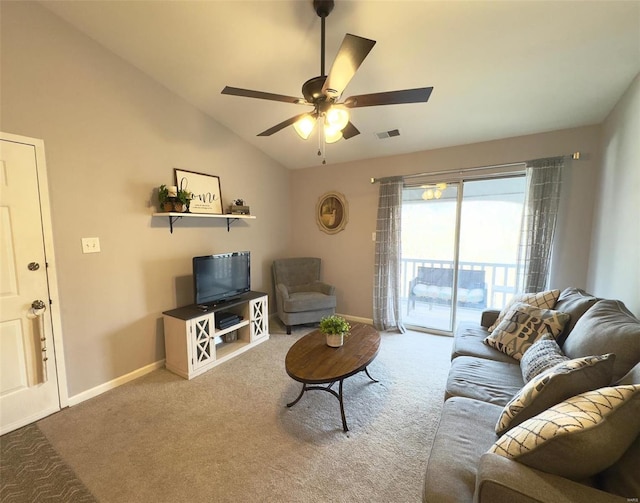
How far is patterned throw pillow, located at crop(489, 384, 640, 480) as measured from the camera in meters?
0.87

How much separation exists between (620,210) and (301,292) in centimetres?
348

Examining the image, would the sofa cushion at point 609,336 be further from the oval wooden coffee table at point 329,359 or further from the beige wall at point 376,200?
the beige wall at point 376,200

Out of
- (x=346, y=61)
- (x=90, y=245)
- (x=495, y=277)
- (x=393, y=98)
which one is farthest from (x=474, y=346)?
(x=90, y=245)

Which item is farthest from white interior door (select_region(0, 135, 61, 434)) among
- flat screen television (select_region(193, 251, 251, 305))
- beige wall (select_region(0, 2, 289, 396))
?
flat screen television (select_region(193, 251, 251, 305))

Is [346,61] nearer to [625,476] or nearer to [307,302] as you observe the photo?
[625,476]

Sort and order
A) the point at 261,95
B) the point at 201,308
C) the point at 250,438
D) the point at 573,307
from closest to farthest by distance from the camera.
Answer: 1. the point at 261,95
2. the point at 250,438
3. the point at 573,307
4. the point at 201,308

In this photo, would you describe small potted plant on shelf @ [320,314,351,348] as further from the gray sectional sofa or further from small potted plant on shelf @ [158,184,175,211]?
small potted plant on shelf @ [158,184,175,211]

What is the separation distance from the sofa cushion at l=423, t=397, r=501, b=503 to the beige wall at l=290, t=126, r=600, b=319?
248 centimetres

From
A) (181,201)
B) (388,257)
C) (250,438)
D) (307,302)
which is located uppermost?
(181,201)

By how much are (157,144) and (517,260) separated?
13.4ft

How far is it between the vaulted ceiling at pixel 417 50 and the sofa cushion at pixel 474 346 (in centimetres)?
217

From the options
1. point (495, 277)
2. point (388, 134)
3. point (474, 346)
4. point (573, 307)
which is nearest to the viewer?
point (573, 307)

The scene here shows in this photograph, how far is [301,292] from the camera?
4.17 m

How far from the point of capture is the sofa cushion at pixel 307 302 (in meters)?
3.71
